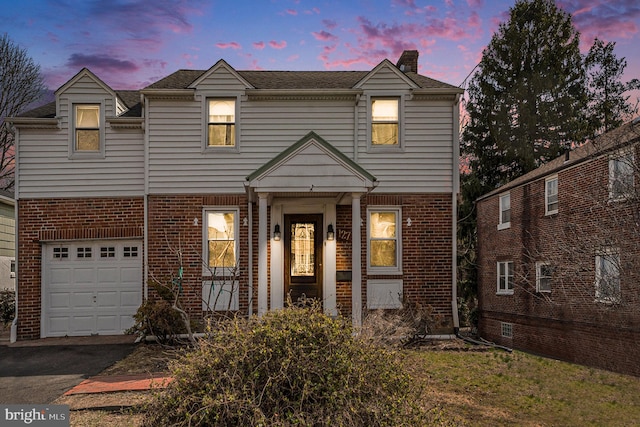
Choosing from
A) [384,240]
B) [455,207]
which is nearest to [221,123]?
[384,240]

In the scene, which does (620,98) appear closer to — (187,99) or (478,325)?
(478,325)

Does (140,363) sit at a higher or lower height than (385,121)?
lower

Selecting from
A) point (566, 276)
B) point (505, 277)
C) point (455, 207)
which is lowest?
point (505, 277)

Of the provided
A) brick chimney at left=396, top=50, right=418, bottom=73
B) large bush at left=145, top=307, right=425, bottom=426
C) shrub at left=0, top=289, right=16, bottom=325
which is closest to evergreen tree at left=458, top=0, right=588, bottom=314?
brick chimney at left=396, top=50, right=418, bottom=73

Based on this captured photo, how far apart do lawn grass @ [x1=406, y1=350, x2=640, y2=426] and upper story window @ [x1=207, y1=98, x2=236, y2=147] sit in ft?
22.7

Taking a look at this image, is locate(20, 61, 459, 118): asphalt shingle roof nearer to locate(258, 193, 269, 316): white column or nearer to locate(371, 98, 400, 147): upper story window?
locate(371, 98, 400, 147): upper story window

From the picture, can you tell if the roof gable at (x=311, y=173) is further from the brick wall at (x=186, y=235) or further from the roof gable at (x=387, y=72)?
the roof gable at (x=387, y=72)

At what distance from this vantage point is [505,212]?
71.9 ft

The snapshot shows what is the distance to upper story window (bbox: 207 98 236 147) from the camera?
41.5 feet

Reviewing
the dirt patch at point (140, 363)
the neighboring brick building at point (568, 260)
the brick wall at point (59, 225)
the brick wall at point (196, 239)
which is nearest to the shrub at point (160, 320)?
the dirt patch at point (140, 363)

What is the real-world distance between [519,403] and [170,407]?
5.19 m

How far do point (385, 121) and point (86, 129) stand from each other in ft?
24.6

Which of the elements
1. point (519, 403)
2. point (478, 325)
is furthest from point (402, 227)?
point (478, 325)

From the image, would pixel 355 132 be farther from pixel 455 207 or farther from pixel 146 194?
pixel 146 194
